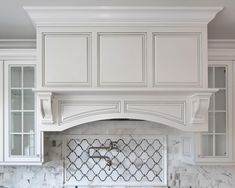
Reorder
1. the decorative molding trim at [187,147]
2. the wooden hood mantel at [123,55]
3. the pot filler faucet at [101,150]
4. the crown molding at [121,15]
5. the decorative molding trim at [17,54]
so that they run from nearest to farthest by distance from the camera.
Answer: the crown molding at [121,15] → the wooden hood mantel at [123,55] → the decorative molding trim at [17,54] → the decorative molding trim at [187,147] → the pot filler faucet at [101,150]

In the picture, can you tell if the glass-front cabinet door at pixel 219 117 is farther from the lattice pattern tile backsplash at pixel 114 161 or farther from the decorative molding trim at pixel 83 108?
the decorative molding trim at pixel 83 108

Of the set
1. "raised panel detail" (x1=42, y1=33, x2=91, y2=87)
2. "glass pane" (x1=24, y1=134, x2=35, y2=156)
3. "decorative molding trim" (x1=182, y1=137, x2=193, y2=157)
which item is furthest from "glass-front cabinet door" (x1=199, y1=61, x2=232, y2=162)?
"glass pane" (x1=24, y1=134, x2=35, y2=156)

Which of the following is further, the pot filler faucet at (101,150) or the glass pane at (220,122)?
the pot filler faucet at (101,150)

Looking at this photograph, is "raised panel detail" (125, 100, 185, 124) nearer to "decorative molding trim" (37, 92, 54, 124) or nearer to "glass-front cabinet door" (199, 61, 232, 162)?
"glass-front cabinet door" (199, 61, 232, 162)

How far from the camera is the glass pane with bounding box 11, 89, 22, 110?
11.0ft

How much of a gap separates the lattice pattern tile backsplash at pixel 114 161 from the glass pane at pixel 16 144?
521 mm

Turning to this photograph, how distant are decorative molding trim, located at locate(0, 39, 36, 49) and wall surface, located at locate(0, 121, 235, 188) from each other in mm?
939

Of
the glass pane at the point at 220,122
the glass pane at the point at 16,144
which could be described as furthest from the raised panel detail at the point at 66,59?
the glass pane at the point at 220,122

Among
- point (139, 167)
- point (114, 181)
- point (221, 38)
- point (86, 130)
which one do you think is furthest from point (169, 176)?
point (221, 38)

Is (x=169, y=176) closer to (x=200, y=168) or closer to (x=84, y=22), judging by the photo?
(x=200, y=168)

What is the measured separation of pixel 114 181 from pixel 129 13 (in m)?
1.75

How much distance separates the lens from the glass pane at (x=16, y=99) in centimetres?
335

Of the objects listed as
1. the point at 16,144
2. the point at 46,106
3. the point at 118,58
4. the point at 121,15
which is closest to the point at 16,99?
the point at 16,144

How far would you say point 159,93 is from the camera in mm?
2906
